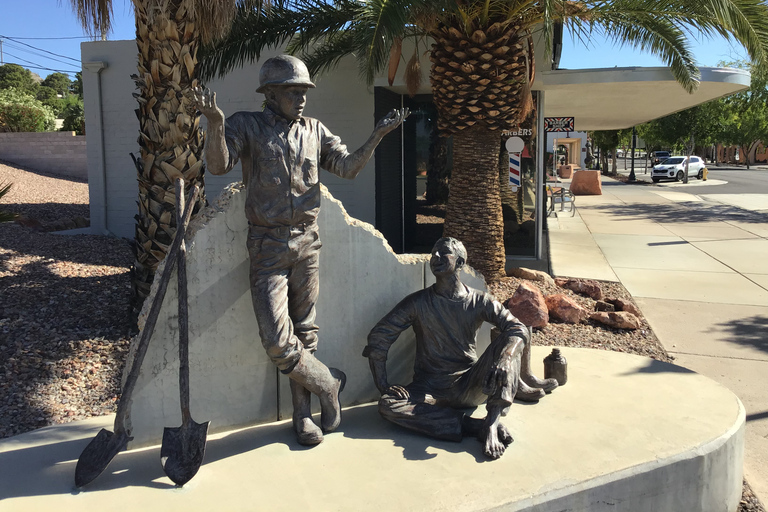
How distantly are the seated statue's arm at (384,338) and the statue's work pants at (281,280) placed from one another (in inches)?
17.9

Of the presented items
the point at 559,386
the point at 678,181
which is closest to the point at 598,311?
the point at 559,386

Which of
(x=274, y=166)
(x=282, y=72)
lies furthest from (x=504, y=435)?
(x=282, y=72)

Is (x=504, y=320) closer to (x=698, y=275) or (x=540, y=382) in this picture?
(x=540, y=382)

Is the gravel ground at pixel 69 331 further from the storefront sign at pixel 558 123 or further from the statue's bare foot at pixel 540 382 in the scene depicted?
the storefront sign at pixel 558 123

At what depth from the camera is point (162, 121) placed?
226 inches

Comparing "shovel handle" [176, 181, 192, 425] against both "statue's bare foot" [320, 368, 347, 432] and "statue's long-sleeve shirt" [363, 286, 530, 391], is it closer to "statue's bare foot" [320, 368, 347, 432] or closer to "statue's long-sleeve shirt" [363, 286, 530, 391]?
"statue's bare foot" [320, 368, 347, 432]

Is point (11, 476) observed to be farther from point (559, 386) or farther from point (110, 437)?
point (559, 386)

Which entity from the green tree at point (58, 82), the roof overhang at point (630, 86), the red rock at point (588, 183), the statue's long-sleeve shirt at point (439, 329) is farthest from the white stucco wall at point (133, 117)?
the green tree at point (58, 82)

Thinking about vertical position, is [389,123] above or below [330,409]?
above

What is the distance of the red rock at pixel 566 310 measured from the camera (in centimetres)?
738

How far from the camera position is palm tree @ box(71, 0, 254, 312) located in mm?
5699

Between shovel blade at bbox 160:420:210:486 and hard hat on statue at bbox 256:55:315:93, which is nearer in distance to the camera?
shovel blade at bbox 160:420:210:486

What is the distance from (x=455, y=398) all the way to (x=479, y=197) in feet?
16.4

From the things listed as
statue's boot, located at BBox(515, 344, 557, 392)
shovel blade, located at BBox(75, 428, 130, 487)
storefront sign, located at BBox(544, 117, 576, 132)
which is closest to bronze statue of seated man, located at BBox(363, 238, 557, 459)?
statue's boot, located at BBox(515, 344, 557, 392)
